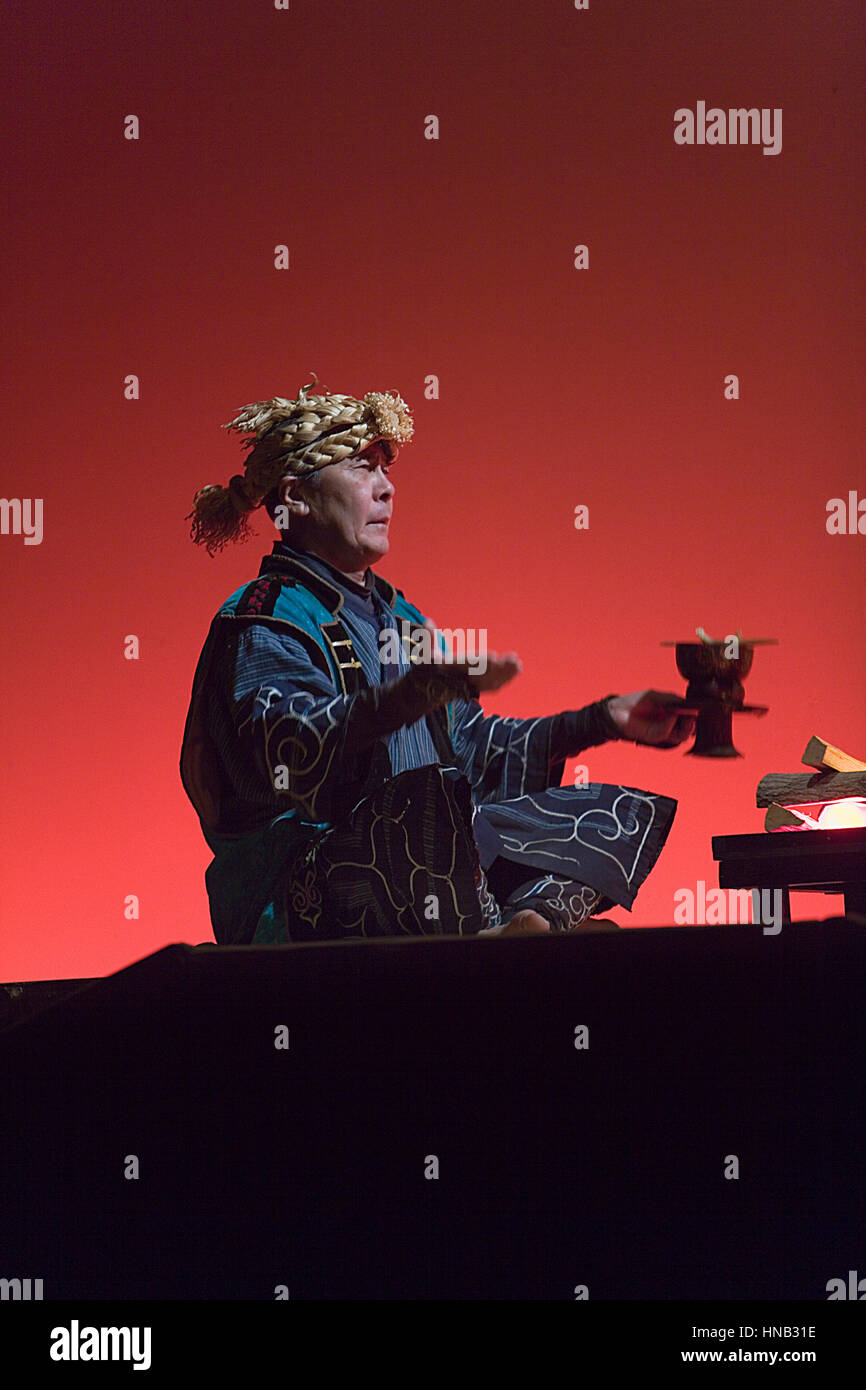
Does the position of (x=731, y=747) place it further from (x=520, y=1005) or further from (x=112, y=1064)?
(x=112, y=1064)

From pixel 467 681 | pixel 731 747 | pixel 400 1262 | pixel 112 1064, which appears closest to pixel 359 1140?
pixel 400 1262

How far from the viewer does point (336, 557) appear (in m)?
2.12

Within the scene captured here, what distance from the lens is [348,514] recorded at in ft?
6.89

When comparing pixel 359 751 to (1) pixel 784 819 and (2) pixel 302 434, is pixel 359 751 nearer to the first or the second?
(2) pixel 302 434

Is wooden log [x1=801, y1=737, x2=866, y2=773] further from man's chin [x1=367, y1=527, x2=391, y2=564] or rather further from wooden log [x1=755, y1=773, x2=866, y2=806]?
man's chin [x1=367, y1=527, x2=391, y2=564]

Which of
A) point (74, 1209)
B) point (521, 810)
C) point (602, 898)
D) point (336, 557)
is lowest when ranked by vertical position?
point (74, 1209)

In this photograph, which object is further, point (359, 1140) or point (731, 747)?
point (731, 747)

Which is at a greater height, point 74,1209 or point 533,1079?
point 533,1079

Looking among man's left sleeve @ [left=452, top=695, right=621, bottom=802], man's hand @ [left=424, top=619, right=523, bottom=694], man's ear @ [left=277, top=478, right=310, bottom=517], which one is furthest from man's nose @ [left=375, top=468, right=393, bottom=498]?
man's hand @ [left=424, top=619, right=523, bottom=694]

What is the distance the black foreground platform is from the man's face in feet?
3.11

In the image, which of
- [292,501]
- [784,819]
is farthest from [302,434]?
[784,819]

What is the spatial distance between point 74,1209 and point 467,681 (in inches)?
30.1
